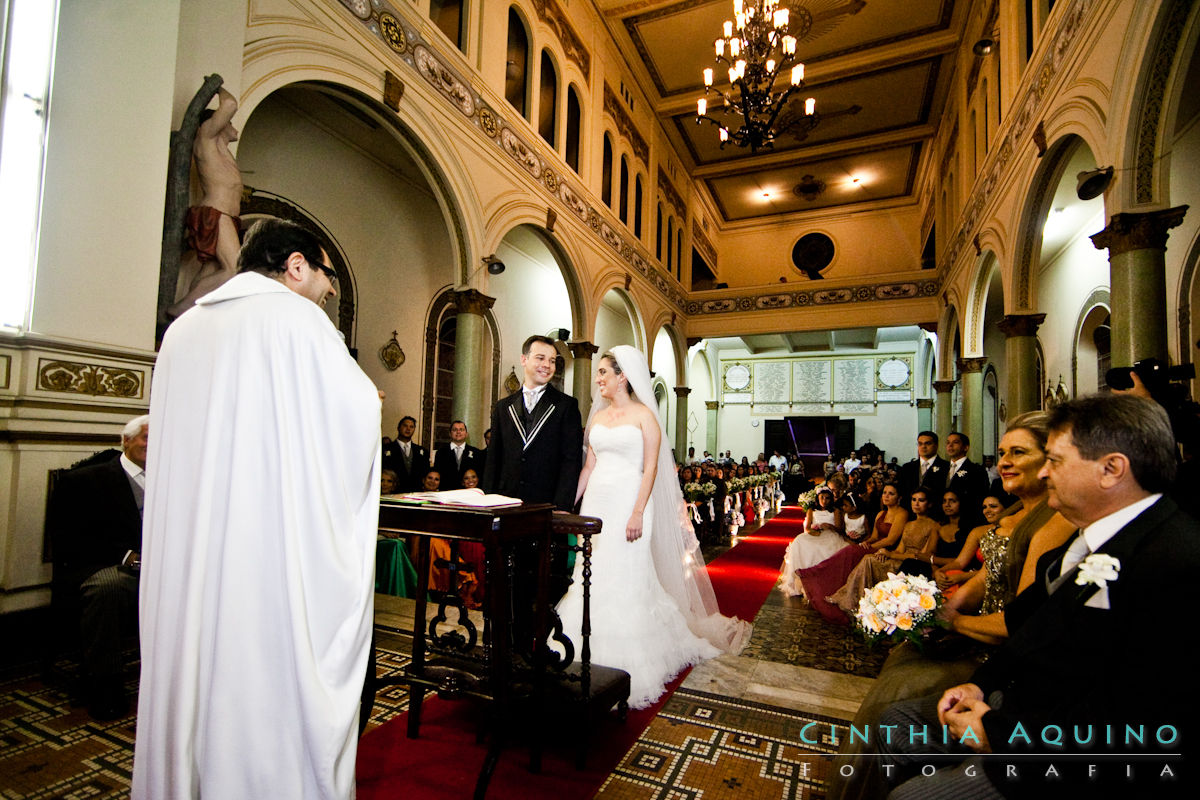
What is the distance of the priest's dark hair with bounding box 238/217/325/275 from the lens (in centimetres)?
165

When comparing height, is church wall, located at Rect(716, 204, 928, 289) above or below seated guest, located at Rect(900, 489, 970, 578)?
above

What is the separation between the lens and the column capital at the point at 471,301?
725 centimetres

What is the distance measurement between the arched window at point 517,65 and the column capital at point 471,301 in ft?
9.29

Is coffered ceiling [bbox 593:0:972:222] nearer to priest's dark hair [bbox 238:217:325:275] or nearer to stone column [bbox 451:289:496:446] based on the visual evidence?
stone column [bbox 451:289:496:446]

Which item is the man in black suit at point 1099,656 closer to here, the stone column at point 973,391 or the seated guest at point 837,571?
the seated guest at point 837,571

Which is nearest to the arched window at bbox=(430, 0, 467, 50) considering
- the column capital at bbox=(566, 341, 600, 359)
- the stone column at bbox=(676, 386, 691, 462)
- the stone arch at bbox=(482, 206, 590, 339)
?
the stone arch at bbox=(482, 206, 590, 339)

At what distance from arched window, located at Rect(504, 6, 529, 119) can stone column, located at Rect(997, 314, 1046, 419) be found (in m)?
6.88

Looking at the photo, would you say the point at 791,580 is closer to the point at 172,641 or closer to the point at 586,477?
the point at 586,477

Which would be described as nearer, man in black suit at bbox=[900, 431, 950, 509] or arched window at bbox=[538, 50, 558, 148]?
man in black suit at bbox=[900, 431, 950, 509]

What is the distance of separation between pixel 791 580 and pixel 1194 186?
235 inches

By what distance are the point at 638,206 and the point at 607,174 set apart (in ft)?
5.89

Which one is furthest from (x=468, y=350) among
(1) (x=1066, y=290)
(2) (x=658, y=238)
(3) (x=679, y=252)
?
(1) (x=1066, y=290)

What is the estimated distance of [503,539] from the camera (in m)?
2.10

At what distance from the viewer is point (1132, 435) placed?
1386mm
